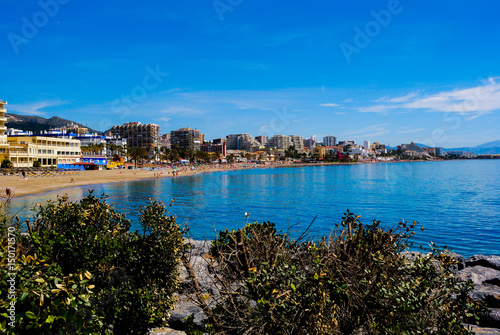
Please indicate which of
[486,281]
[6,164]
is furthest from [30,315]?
[6,164]

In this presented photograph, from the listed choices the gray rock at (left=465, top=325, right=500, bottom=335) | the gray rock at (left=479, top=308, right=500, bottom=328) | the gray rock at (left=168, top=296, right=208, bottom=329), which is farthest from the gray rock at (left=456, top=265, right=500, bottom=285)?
the gray rock at (left=168, top=296, right=208, bottom=329)

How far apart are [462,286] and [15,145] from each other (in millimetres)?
86604

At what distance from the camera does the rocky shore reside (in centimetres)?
644

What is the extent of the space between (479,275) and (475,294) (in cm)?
294

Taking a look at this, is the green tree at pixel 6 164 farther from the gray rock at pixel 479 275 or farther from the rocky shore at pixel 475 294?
the gray rock at pixel 479 275

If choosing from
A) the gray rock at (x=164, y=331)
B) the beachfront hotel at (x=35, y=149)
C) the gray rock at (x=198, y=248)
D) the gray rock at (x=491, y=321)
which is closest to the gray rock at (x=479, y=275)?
the gray rock at (x=491, y=321)

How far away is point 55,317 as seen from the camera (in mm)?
3260

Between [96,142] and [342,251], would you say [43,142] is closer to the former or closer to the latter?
[96,142]

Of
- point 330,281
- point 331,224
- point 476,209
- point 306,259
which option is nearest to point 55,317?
point 330,281

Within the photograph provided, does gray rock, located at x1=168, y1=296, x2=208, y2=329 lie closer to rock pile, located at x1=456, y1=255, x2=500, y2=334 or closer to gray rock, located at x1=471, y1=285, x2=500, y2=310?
rock pile, located at x1=456, y1=255, x2=500, y2=334

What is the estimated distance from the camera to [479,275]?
34.5 feet

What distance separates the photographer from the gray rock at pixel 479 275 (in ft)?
33.1

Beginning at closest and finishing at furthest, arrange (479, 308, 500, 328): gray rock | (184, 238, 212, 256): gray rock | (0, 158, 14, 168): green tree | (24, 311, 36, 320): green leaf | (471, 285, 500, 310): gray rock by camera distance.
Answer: (24, 311, 36, 320): green leaf → (479, 308, 500, 328): gray rock → (471, 285, 500, 310): gray rock → (184, 238, 212, 256): gray rock → (0, 158, 14, 168): green tree

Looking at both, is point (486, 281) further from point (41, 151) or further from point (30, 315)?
point (41, 151)
